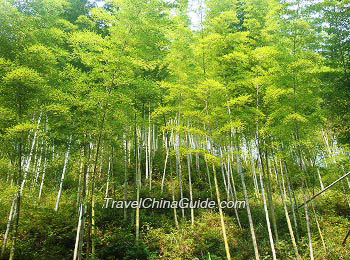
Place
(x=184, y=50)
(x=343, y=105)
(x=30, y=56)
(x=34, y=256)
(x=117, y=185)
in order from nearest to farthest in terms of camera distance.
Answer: (x=30, y=56) < (x=34, y=256) < (x=343, y=105) < (x=184, y=50) < (x=117, y=185)

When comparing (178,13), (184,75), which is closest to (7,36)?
(184,75)

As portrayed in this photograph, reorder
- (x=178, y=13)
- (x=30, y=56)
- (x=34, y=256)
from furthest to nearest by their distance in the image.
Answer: (x=178, y=13)
(x=34, y=256)
(x=30, y=56)

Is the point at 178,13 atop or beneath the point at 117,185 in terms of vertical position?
atop

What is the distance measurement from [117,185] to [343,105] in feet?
27.6

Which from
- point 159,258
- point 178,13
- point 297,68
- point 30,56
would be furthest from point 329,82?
point 30,56

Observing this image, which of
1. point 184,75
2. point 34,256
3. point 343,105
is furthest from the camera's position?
point 184,75

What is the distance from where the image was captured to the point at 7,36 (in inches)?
209

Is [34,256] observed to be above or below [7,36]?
below

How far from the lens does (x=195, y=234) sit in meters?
7.42

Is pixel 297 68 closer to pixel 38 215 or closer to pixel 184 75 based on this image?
pixel 184 75

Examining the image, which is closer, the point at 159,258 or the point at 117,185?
the point at 159,258

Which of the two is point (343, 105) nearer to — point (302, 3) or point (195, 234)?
point (302, 3)

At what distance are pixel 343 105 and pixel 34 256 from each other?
873 centimetres

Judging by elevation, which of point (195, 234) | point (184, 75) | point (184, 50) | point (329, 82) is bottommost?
point (195, 234)
